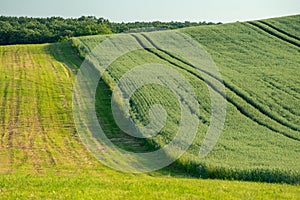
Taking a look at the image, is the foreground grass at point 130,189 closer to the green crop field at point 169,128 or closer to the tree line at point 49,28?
the green crop field at point 169,128

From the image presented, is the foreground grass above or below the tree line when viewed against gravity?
above

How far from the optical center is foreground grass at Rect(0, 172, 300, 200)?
523 inches

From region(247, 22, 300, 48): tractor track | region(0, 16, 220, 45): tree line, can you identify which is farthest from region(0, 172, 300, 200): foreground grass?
region(0, 16, 220, 45): tree line

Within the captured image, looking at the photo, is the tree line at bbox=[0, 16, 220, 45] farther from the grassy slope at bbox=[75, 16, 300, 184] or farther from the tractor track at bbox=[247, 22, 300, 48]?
the grassy slope at bbox=[75, 16, 300, 184]

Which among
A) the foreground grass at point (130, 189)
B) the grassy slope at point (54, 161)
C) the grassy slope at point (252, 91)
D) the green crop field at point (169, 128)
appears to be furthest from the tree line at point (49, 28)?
the foreground grass at point (130, 189)

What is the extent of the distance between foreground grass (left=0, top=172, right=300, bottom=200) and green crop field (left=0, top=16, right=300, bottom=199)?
0.09 ft

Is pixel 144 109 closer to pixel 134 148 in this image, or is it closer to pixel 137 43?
pixel 134 148

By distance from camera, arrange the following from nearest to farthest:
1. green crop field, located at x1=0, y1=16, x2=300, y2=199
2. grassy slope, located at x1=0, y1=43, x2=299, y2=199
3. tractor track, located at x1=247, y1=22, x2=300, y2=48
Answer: grassy slope, located at x1=0, y1=43, x2=299, y2=199, green crop field, located at x1=0, y1=16, x2=300, y2=199, tractor track, located at x1=247, y1=22, x2=300, y2=48

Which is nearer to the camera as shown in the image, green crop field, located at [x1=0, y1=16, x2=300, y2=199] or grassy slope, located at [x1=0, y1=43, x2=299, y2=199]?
grassy slope, located at [x1=0, y1=43, x2=299, y2=199]

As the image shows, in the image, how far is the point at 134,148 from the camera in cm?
2303

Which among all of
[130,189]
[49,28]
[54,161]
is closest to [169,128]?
[54,161]

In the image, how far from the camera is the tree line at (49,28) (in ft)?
261

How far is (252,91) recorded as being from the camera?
104ft

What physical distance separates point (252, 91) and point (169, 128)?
9837 millimetres
